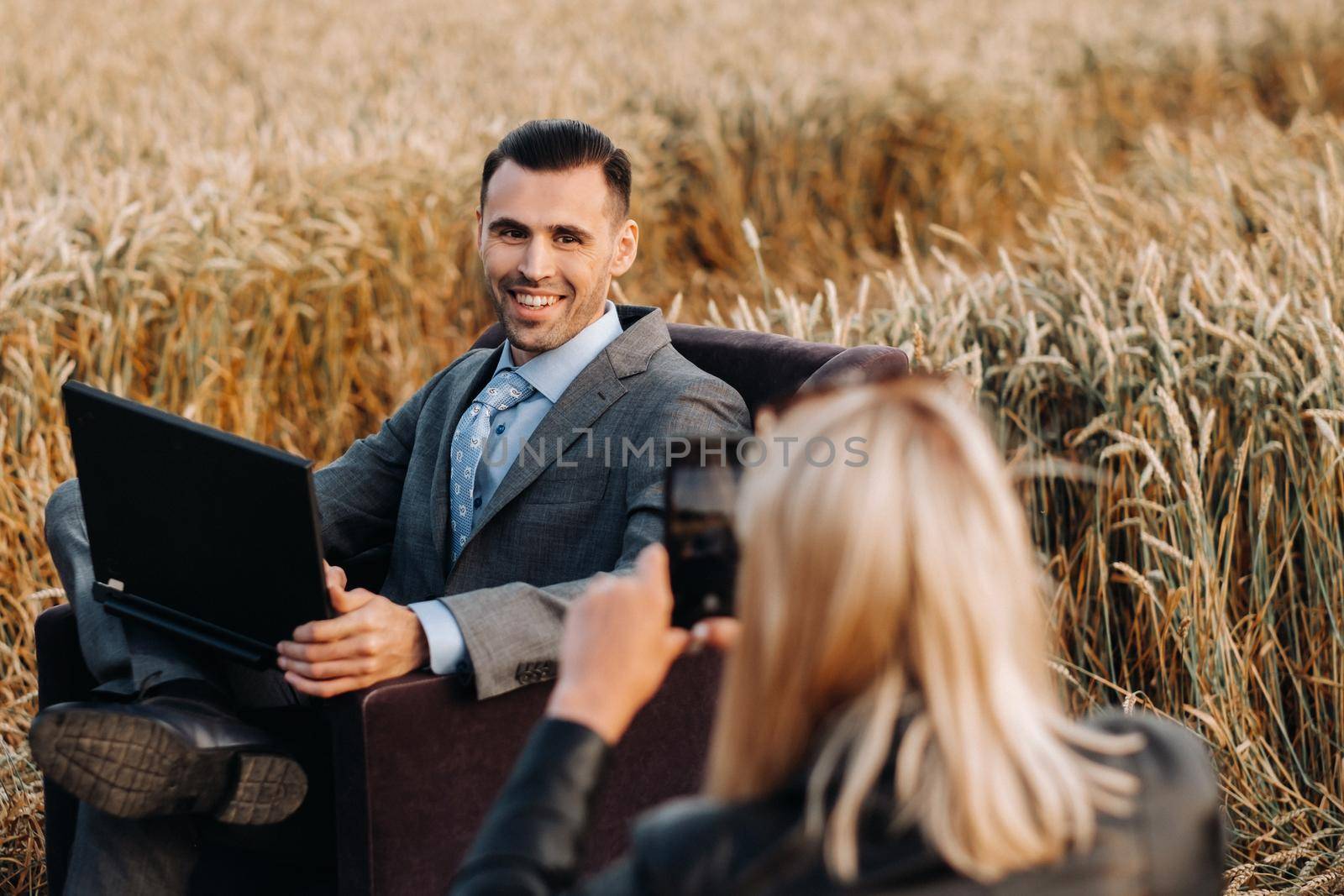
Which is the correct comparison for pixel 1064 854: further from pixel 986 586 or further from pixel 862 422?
pixel 862 422

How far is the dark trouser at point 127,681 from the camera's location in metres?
2.09

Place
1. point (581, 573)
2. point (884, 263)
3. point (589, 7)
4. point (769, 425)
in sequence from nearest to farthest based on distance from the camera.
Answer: point (769, 425), point (581, 573), point (884, 263), point (589, 7)

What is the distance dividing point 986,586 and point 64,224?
3677mm

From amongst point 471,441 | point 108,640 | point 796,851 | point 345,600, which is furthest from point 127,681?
point 796,851

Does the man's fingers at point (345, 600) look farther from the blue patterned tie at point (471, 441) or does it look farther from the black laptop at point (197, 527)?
the blue patterned tie at point (471, 441)

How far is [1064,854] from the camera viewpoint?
3.86 feet

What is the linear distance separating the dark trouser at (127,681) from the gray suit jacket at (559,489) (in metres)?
0.40

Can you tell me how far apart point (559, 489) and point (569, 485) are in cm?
2

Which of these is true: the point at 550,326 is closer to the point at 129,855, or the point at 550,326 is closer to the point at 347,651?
the point at 347,651

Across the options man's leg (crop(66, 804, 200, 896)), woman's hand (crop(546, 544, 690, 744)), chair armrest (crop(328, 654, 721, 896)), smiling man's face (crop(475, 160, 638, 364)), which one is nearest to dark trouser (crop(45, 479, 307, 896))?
man's leg (crop(66, 804, 200, 896))

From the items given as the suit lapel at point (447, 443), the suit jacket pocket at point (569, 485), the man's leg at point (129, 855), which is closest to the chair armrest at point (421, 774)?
the man's leg at point (129, 855)

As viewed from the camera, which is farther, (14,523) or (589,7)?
(589,7)

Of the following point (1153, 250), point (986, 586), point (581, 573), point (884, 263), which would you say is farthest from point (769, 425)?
point (884, 263)

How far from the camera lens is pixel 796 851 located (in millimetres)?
1162
